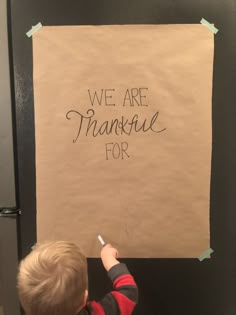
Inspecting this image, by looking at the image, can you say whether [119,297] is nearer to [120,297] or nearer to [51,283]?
[120,297]

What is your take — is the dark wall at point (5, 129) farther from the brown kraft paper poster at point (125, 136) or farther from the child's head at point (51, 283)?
the child's head at point (51, 283)

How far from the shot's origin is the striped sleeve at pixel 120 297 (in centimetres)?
76

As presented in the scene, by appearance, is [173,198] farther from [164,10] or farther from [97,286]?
[164,10]

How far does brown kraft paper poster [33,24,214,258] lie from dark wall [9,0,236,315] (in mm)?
20

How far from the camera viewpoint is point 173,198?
2.95 ft

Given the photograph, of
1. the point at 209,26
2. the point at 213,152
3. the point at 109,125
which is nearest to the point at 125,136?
the point at 109,125

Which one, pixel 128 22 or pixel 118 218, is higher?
pixel 128 22

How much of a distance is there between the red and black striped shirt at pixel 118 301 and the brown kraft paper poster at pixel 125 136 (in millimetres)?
120

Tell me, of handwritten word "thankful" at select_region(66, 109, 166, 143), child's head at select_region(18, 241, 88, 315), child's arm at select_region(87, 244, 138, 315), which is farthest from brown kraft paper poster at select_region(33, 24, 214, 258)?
child's head at select_region(18, 241, 88, 315)

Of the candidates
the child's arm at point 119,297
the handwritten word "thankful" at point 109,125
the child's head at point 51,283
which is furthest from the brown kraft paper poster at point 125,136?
the child's head at point 51,283

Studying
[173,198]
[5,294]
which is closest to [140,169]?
[173,198]

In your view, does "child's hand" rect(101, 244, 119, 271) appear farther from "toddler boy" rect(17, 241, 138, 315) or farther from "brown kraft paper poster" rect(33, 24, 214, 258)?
"toddler boy" rect(17, 241, 138, 315)

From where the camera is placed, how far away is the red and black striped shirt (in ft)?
2.47

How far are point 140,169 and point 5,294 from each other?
46 centimetres
